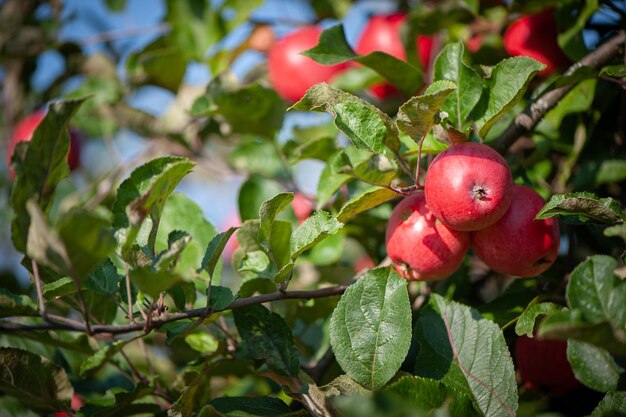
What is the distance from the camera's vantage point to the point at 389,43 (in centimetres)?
Result: 139

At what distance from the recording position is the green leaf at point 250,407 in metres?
0.74

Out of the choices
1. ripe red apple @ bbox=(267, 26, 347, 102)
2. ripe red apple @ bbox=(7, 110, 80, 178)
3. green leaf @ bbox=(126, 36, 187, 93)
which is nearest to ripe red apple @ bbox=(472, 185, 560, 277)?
ripe red apple @ bbox=(267, 26, 347, 102)

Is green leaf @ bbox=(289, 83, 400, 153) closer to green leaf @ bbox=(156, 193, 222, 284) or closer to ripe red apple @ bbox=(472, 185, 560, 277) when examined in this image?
ripe red apple @ bbox=(472, 185, 560, 277)

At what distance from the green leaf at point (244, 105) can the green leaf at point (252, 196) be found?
12 centimetres

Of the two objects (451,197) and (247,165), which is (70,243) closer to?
(451,197)

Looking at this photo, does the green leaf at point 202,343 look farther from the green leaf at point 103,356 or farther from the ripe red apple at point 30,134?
the ripe red apple at point 30,134

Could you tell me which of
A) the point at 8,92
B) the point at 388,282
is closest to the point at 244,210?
the point at 388,282

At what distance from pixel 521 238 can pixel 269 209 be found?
1.04 feet

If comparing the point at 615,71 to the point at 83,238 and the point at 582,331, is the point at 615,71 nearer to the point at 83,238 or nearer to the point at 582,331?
the point at 582,331

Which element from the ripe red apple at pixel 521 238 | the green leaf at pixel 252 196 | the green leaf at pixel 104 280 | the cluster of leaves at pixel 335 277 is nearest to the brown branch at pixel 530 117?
the cluster of leaves at pixel 335 277

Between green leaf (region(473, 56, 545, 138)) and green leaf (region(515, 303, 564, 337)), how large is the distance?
234 mm

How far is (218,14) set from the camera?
157 centimetres

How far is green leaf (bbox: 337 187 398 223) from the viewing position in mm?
761

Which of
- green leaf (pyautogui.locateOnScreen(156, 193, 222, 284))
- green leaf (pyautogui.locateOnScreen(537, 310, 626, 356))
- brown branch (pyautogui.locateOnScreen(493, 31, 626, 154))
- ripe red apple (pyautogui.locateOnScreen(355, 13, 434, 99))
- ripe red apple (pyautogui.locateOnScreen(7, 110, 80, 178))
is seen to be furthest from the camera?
ripe red apple (pyautogui.locateOnScreen(7, 110, 80, 178))
